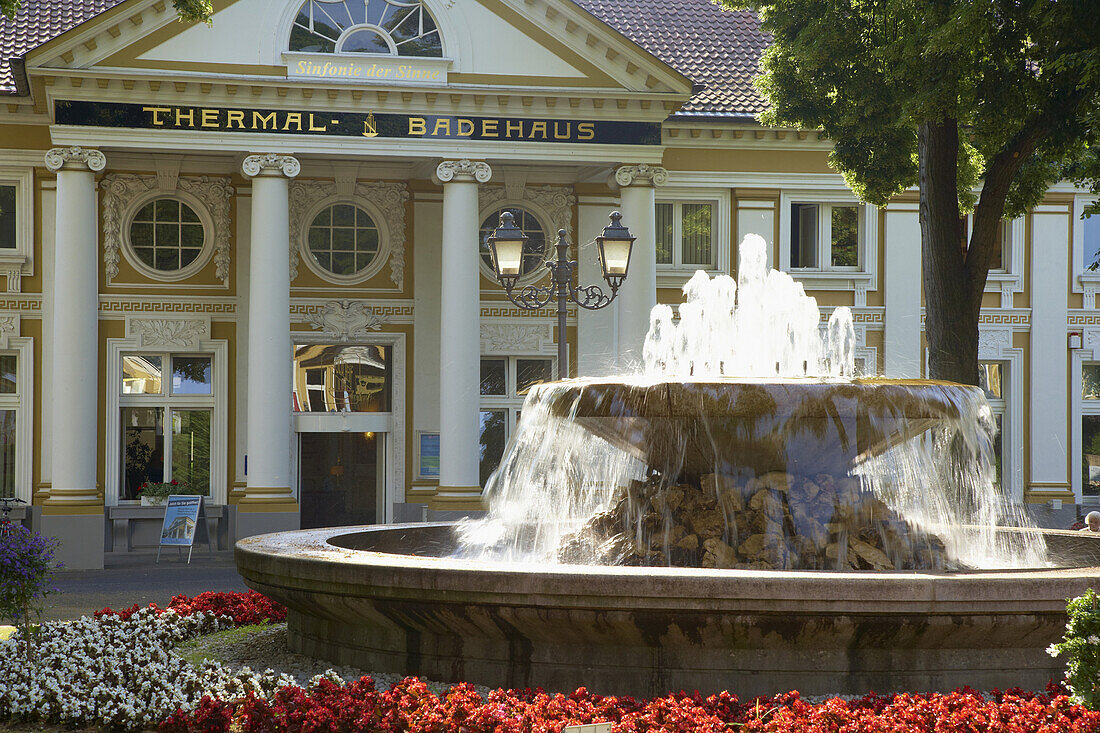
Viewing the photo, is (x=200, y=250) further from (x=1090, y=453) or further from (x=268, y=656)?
(x=1090, y=453)

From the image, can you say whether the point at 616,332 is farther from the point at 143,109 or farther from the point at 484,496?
the point at 143,109

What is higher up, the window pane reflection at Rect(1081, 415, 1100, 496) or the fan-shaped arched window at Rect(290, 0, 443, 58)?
the fan-shaped arched window at Rect(290, 0, 443, 58)

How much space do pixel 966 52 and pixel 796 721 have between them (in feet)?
32.4

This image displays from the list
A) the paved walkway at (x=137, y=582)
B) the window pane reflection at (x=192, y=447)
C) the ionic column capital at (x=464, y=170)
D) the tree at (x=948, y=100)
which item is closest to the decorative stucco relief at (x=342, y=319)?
the window pane reflection at (x=192, y=447)

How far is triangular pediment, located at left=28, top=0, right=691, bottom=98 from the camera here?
2119 cm

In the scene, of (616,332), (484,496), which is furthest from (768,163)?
(484,496)

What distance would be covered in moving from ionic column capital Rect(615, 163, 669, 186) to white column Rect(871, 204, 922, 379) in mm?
5991

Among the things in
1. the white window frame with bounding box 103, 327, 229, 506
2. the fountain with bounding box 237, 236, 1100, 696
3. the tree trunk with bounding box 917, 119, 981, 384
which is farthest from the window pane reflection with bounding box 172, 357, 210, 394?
the tree trunk with bounding box 917, 119, 981, 384

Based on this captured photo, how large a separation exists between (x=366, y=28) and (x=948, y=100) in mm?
12256

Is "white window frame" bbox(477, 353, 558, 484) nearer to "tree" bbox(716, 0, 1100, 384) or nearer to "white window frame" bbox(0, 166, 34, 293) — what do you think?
"white window frame" bbox(0, 166, 34, 293)

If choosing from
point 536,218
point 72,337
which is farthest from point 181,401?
point 536,218

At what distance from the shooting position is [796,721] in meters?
5.79

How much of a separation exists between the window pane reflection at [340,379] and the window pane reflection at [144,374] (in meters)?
2.71

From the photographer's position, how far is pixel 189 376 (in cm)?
2438
